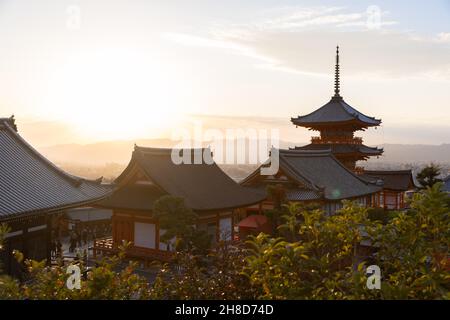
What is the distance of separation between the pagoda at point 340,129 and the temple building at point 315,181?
431 cm

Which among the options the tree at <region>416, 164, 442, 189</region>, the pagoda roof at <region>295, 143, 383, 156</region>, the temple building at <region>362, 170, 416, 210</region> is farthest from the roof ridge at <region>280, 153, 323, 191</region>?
the temple building at <region>362, 170, 416, 210</region>

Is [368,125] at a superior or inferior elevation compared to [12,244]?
superior

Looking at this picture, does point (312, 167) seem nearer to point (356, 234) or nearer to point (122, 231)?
point (122, 231)

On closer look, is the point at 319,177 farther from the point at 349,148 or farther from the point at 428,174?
the point at 428,174

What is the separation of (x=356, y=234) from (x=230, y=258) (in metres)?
2.23

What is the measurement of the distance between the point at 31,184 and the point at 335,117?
3173cm

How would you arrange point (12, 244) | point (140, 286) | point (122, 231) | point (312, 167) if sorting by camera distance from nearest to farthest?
point (140, 286) → point (12, 244) → point (122, 231) → point (312, 167)

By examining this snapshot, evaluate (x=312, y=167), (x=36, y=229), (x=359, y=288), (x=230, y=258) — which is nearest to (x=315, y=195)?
(x=312, y=167)

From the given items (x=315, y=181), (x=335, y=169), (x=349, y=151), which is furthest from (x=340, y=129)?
(x=315, y=181)

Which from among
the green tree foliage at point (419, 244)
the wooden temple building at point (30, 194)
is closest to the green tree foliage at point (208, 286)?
the green tree foliage at point (419, 244)

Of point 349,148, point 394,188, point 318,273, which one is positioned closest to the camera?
point 318,273

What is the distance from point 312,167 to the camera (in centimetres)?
3488

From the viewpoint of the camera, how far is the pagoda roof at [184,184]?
23719 mm

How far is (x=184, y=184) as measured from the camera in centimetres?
2486
